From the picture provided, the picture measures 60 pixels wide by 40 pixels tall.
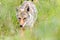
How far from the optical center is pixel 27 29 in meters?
4.72

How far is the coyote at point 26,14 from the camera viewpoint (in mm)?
4535

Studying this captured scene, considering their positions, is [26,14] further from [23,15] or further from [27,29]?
[27,29]

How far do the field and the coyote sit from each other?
0.11 m

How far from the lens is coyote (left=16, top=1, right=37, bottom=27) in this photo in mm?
4535

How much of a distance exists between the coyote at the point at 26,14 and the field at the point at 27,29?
0.11 metres

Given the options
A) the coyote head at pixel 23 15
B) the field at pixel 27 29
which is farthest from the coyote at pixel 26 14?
the field at pixel 27 29

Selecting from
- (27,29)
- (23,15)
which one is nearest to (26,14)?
(23,15)

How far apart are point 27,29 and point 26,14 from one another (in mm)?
278

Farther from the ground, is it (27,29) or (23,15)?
(23,15)

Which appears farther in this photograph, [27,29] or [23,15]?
[27,29]

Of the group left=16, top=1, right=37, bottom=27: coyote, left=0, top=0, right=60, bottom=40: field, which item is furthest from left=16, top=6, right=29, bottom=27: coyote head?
left=0, top=0, right=60, bottom=40: field

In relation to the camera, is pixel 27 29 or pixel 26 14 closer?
pixel 26 14

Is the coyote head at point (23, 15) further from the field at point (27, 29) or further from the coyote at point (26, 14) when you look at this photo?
the field at point (27, 29)

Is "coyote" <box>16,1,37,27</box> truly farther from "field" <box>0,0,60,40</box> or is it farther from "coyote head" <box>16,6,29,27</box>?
"field" <box>0,0,60,40</box>
